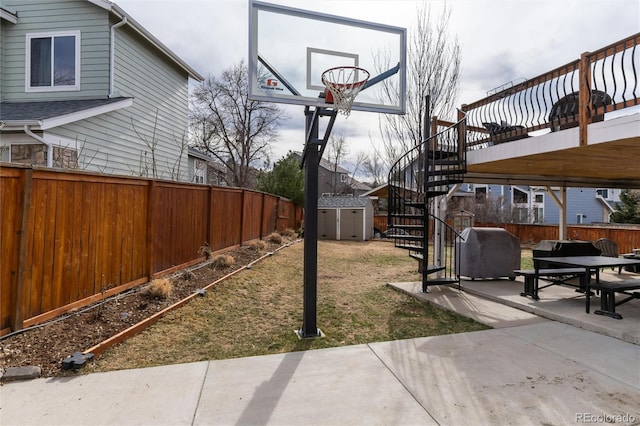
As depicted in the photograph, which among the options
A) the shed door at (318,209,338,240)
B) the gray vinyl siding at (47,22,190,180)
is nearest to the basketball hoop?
the gray vinyl siding at (47,22,190,180)

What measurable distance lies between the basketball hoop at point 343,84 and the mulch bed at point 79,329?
→ 11.5ft

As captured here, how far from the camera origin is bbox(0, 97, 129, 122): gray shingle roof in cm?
723

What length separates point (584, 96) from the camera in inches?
183

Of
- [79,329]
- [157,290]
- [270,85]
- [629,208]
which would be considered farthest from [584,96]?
[629,208]

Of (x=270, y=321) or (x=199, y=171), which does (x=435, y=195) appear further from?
(x=199, y=171)

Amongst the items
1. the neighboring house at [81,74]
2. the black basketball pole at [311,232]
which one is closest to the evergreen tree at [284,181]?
the neighboring house at [81,74]

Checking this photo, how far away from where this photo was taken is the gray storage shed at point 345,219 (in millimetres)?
18422

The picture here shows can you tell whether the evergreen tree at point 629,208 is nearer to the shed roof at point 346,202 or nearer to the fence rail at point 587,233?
the fence rail at point 587,233

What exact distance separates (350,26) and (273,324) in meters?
4.28

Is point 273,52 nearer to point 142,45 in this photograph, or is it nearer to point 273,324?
point 273,324

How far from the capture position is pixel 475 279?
7551 millimetres

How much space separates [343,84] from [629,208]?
879 inches

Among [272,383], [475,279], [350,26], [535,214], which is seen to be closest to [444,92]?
[475,279]

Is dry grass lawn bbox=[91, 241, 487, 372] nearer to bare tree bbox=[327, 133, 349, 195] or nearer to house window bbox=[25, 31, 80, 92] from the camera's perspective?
house window bbox=[25, 31, 80, 92]
